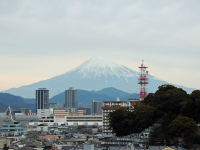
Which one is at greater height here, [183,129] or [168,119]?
[168,119]

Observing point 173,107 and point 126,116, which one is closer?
point 173,107

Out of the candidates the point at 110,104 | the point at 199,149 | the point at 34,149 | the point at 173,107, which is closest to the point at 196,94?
the point at 173,107

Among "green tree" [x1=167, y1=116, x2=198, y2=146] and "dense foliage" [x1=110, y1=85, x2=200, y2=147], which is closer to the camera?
"green tree" [x1=167, y1=116, x2=198, y2=146]

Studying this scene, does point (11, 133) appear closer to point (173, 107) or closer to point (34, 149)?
point (34, 149)

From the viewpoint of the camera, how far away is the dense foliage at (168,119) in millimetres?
49438

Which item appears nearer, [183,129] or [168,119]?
[183,129]

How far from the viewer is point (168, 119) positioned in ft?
183

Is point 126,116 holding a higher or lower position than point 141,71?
lower

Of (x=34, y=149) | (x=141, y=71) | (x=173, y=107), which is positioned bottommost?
(x=34, y=149)

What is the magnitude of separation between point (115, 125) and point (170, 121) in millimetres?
13204

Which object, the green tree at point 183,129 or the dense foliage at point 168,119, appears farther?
the dense foliage at point 168,119

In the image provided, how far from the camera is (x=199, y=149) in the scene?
4262cm

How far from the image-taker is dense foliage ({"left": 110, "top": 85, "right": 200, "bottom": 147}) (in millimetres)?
49438

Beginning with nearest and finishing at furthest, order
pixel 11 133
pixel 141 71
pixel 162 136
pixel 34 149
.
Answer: pixel 162 136 → pixel 34 149 → pixel 141 71 → pixel 11 133
